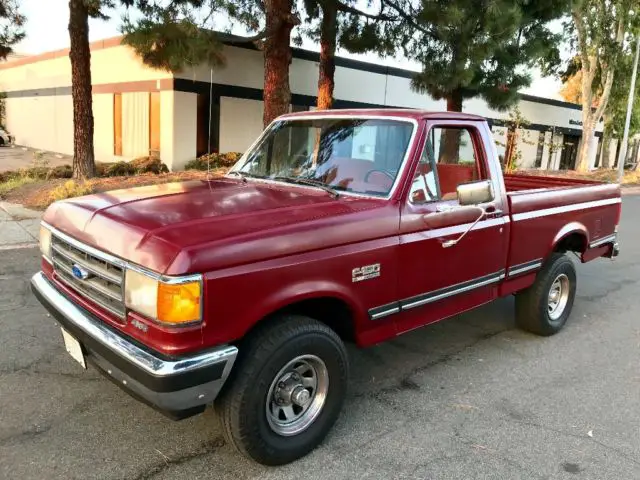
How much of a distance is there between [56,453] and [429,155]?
2.88 metres

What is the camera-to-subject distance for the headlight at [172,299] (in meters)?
2.53

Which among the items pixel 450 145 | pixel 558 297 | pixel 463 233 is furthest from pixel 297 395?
pixel 558 297

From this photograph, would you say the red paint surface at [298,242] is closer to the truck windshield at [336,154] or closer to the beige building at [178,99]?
the truck windshield at [336,154]

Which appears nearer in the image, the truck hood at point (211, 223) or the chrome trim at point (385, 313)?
the truck hood at point (211, 223)

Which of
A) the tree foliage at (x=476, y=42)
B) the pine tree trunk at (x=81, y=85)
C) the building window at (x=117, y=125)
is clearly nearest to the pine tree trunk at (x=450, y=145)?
the tree foliage at (x=476, y=42)

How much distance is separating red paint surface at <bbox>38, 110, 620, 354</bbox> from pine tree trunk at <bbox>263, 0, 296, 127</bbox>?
7687 millimetres

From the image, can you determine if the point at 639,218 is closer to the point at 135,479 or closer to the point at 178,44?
the point at 178,44

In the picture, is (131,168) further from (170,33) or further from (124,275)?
(124,275)

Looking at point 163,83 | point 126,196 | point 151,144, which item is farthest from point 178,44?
point 126,196

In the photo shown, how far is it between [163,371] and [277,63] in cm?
1004

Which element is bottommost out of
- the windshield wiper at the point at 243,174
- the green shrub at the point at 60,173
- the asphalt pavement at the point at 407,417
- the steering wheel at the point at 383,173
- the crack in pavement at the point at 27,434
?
the crack in pavement at the point at 27,434

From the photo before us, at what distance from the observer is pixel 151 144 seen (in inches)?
730

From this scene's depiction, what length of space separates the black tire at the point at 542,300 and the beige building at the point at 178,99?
1064 centimetres

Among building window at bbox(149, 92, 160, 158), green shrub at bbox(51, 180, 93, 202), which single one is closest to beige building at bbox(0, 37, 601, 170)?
building window at bbox(149, 92, 160, 158)
